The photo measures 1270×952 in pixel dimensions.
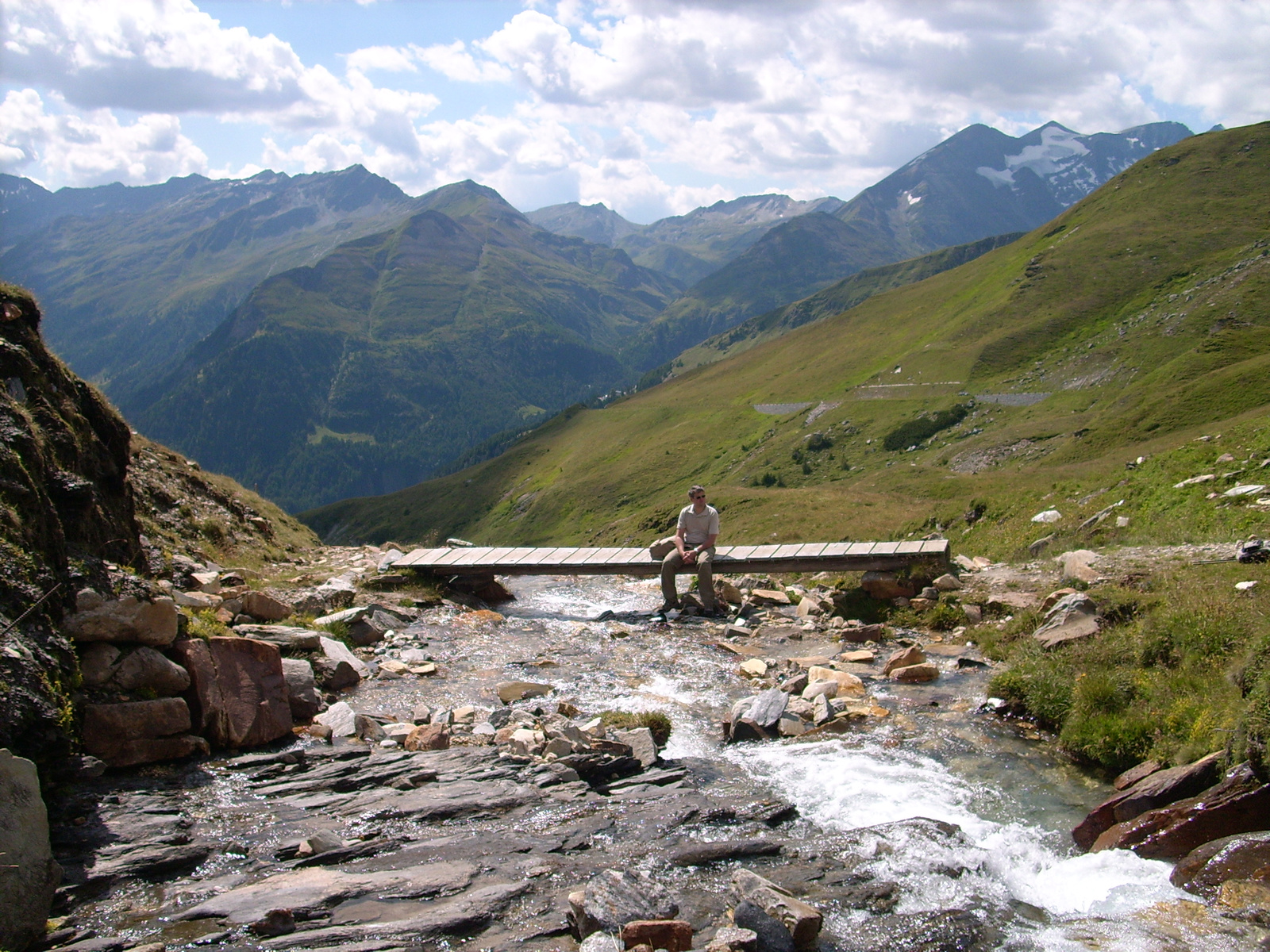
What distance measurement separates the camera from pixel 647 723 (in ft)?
44.6

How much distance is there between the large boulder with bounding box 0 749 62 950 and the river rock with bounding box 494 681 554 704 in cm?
863

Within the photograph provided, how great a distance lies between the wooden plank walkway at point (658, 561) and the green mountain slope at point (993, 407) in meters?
4.39

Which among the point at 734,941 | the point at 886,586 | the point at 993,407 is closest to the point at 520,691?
the point at 734,941

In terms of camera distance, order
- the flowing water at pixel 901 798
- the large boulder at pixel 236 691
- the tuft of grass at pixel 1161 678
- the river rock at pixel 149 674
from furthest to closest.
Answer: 1. the large boulder at pixel 236 691
2. the river rock at pixel 149 674
3. the tuft of grass at pixel 1161 678
4. the flowing water at pixel 901 798

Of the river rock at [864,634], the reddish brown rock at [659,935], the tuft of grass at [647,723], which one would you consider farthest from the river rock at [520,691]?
the reddish brown rock at [659,935]

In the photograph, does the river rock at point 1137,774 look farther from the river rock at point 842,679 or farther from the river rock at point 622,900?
the river rock at point 622,900

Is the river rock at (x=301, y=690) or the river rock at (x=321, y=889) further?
the river rock at (x=301, y=690)

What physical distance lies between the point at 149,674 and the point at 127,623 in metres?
0.74

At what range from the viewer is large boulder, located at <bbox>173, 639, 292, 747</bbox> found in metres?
11.6

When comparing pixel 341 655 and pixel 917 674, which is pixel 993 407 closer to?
pixel 917 674

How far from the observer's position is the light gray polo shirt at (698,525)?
2372cm

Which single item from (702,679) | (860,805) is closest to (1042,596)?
(702,679)

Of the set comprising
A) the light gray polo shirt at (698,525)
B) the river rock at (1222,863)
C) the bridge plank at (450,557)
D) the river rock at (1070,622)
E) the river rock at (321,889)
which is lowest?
the river rock at (1222,863)

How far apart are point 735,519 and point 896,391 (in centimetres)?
6510
